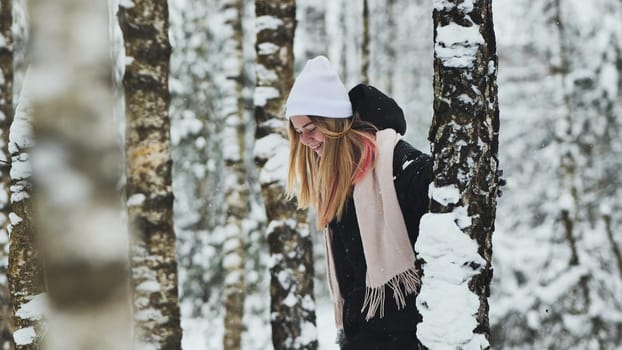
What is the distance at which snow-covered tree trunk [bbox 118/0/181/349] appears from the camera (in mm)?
4566

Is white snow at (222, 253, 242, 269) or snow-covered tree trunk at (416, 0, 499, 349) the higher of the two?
snow-covered tree trunk at (416, 0, 499, 349)

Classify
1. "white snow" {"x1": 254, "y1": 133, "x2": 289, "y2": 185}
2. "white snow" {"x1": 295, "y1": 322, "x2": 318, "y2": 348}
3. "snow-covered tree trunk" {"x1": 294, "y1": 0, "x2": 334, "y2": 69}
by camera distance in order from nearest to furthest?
1. "white snow" {"x1": 295, "y1": 322, "x2": 318, "y2": 348}
2. "white snow" {"x1": 254, "y1": 133, "x2": 289, "y2": 185}
3. "snow-covered tree trunk" {"x1": 294, "y1": 0, "x2": 334, "y2": 69}

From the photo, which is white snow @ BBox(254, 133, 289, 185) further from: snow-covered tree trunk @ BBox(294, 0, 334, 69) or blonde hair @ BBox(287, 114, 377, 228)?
snow-covered tree trunk @ BBox(294, 0, 334, 69)

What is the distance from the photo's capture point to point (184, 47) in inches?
587

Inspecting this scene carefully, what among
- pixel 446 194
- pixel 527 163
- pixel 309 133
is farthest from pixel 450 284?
pixel 527 163

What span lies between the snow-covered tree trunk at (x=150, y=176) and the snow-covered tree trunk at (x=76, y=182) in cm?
312

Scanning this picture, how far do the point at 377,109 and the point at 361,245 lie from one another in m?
0.60

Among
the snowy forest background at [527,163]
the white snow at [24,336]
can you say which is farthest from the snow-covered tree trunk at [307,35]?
the white snow at [24,336]

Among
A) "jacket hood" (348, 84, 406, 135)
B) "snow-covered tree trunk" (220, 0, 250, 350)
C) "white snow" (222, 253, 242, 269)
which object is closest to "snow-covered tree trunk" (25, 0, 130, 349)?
"jacket hood" (348, 84, 406, 135)

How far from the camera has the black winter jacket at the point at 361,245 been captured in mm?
2714

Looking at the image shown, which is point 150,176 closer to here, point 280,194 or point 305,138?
point 280,194

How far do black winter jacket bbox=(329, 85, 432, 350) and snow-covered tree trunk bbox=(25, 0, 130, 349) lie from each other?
56.7 inches

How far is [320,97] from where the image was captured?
3.01 meters

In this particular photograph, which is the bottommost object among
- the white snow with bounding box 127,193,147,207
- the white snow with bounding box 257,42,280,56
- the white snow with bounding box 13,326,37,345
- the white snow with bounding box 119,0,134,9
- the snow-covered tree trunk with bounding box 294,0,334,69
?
the white snow with bounding box 13,326,37,345
